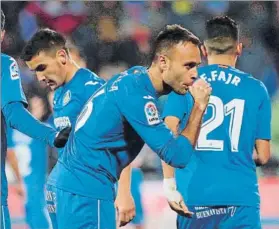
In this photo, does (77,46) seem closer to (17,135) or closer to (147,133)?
(17,135)

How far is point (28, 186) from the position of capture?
8.40 feet

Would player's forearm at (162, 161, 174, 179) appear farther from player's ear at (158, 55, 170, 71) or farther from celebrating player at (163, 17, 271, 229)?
player's ear at (158, 55, 170, 71)

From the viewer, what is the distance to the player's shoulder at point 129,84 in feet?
6.16

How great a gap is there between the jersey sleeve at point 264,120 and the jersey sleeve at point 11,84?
0.89 metres

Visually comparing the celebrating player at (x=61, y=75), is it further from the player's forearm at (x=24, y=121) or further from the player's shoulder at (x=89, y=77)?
the player's forearm at (x=24, y=121)

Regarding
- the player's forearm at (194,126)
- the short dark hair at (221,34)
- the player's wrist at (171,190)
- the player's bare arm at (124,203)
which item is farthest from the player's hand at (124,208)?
the short dark hair at (221,34)

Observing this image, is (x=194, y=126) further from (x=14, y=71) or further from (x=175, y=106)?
(x=14, y=71)

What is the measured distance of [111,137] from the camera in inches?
75.2

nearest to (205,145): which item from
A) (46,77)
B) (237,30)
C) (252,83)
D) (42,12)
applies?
(252,83)

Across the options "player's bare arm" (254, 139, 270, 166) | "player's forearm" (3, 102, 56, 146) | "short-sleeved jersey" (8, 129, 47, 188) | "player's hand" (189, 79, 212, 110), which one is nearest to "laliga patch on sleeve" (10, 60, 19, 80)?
"player's forearm" (3, 102, 56, 146)

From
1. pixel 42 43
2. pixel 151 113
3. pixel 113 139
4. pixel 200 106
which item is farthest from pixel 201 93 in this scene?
pixel 42 43

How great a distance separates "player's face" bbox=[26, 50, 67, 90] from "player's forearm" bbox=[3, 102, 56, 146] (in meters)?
0.17

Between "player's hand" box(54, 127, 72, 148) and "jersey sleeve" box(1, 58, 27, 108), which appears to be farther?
"jersey sleeve" box(1, 58, 27, 108)

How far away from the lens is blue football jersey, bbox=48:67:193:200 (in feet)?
6.15
